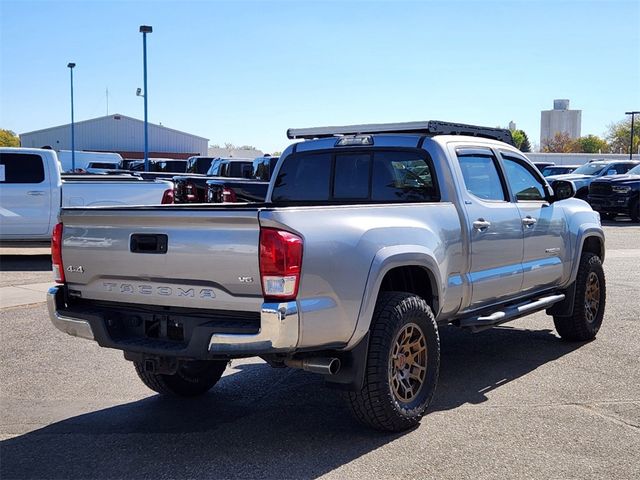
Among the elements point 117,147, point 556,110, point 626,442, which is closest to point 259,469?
point 626,442

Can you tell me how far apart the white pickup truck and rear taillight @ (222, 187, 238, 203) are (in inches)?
59.3

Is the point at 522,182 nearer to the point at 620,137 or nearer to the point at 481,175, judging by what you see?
the point at 481,175

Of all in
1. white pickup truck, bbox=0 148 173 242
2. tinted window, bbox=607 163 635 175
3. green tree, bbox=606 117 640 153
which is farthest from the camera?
green tree, bbox=606 117 640 153

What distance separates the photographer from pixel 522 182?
24.0 ft

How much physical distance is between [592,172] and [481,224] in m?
24.9

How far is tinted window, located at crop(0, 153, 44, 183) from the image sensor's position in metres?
14.2

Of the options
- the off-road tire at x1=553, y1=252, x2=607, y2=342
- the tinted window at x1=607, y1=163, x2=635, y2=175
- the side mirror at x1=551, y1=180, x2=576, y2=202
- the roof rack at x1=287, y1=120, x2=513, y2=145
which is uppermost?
the tinted window at x1=607, y1=163, x2=635, y2=175

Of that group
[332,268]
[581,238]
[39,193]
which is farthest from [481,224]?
[39,193]

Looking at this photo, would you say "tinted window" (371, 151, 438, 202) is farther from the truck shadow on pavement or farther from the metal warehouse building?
the metal warehouse building

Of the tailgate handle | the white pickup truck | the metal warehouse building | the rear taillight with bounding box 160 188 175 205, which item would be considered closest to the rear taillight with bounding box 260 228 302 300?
the tailgate handle

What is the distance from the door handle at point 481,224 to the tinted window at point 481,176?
0.96 ft

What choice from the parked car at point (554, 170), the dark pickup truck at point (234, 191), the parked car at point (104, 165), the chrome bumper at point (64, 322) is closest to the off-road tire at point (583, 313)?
the chrome bumper at point (64, 322)

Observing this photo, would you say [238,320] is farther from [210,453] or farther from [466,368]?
[466,368]

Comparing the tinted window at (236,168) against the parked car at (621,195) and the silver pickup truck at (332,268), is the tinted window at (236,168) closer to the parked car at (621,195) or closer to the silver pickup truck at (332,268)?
the parked car at (621,195)
